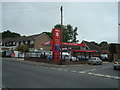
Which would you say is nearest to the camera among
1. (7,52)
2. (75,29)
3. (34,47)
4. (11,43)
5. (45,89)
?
(45,89)

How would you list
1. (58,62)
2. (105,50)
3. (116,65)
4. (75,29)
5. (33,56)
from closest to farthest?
(116,65)
(58,62)
(33,56)
(105,50)
(75,29)

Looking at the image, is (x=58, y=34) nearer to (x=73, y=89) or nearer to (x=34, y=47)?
(x=73, y=89)

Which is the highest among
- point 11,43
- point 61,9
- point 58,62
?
point 61,9

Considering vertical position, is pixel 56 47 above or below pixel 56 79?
above

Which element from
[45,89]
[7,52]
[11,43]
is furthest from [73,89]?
[11,43]

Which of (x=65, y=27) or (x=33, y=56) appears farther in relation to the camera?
(x=65, y=27)

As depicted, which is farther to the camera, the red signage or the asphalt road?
the red signage

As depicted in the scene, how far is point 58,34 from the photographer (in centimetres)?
2531

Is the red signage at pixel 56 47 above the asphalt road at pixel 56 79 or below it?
above

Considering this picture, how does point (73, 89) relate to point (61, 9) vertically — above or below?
below

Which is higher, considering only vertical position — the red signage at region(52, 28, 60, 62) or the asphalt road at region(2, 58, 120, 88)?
the red signage at region(52, 28, 60, 62)

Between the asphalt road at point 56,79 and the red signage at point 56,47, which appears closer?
the asphalt road at point 56,79

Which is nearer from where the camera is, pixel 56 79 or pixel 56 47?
pixel 56 79

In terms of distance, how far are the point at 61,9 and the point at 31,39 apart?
26.2 meters
